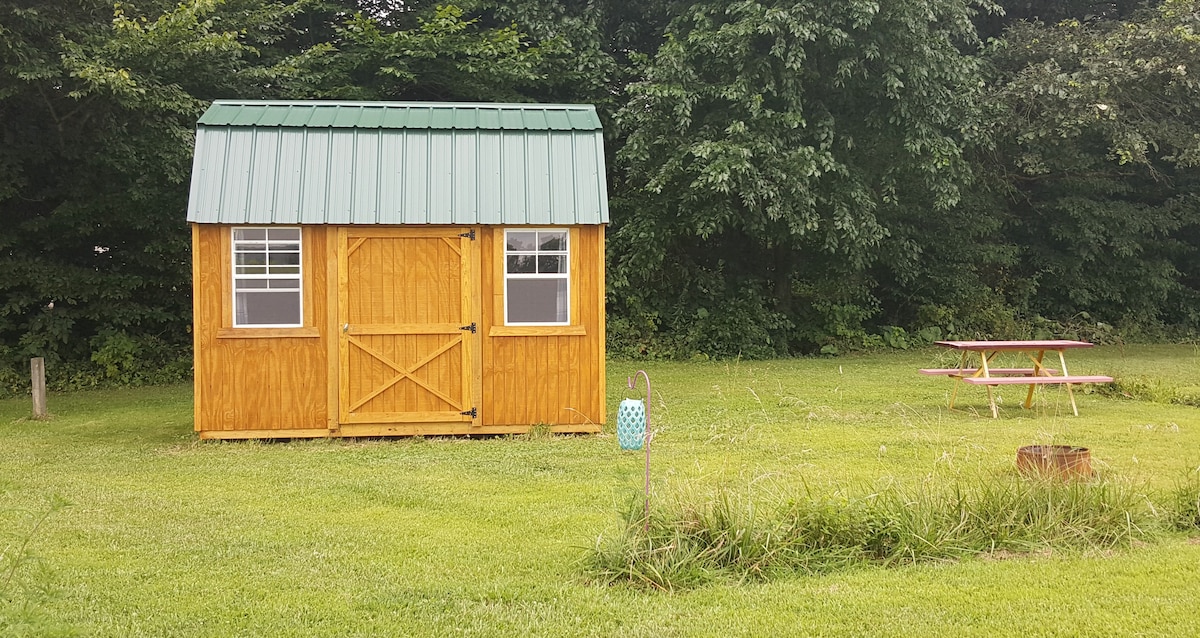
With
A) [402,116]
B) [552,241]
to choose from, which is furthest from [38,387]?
[552,241]

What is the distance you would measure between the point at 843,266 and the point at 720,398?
6.95m

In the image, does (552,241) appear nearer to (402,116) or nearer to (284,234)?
(402,116)

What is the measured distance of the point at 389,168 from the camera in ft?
32.2

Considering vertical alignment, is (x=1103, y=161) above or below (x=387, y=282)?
above

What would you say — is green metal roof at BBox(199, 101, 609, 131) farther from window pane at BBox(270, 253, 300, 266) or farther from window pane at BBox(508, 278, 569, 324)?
window pane at BBox(508, 278, 569, 324)

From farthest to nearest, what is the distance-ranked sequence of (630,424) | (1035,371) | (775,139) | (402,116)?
1. (775,139)
2. (1035,371)
3. (402,116)
4. (630,424)

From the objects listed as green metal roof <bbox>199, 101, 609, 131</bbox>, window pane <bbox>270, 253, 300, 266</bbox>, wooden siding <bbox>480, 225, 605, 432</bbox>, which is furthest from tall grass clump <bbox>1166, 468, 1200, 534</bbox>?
window pane <bbox>270, 253, 300, 266</bbox>

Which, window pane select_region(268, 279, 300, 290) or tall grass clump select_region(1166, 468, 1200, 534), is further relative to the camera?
window pane select_region(268, 279, 300, 290)

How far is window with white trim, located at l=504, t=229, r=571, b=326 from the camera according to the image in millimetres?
9812

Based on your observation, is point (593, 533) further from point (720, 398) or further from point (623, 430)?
point (720, 398)

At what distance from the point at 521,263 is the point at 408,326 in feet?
3.96

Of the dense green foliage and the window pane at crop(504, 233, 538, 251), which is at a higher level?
the dense green foliage

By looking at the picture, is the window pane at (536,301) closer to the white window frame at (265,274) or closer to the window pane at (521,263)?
the window pane at (521,263)

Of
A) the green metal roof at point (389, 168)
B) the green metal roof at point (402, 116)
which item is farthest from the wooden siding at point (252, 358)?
the green metal roof at point (402, 116)
